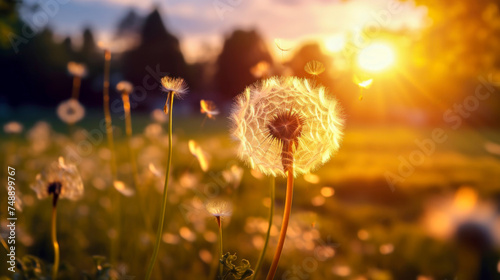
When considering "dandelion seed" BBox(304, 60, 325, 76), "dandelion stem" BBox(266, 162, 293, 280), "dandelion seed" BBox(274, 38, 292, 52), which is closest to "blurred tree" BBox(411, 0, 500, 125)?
"dandelion seed" BBox(304, 60, 325, 76)

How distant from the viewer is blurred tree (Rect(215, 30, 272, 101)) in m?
34.0

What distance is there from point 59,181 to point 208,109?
31.0 inches

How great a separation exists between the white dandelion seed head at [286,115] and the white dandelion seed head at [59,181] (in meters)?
0.82

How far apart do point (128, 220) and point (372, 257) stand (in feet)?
9.12

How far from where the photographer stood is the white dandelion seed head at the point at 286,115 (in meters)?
1.85

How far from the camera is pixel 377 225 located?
6.26m

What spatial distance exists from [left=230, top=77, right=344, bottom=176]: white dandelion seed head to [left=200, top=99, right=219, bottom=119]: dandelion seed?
0.32 ft

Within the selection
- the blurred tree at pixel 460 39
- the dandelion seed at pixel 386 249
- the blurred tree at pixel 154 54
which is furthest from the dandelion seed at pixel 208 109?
the blurred tree at pixel 154 54

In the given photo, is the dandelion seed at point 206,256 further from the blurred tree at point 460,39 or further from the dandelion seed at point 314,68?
the blurred tree at point 460,39

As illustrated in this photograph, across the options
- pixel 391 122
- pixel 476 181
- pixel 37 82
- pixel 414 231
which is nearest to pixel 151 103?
pixel 37 82

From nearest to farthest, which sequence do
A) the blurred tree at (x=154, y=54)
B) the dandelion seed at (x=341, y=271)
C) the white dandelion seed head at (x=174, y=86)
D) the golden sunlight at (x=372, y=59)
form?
the white dandelion seed head at (x=174, y=86) < the golden sunlight at (x=372, y=59) < the dandelion seed at (x=341, y=271) < the blurred tree at (x=154, y=54)

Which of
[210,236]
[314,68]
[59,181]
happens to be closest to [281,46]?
[314,68]

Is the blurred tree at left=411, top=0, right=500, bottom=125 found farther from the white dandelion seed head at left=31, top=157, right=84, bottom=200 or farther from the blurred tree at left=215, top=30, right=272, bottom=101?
the blurred tree at left=215, top=30, right=272, bottom=101

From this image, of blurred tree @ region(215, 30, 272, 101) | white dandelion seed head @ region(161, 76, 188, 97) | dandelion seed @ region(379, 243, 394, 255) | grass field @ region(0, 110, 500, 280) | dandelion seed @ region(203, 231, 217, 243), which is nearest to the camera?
white dandelion seed head @ region(161, 76, 188, 97)
